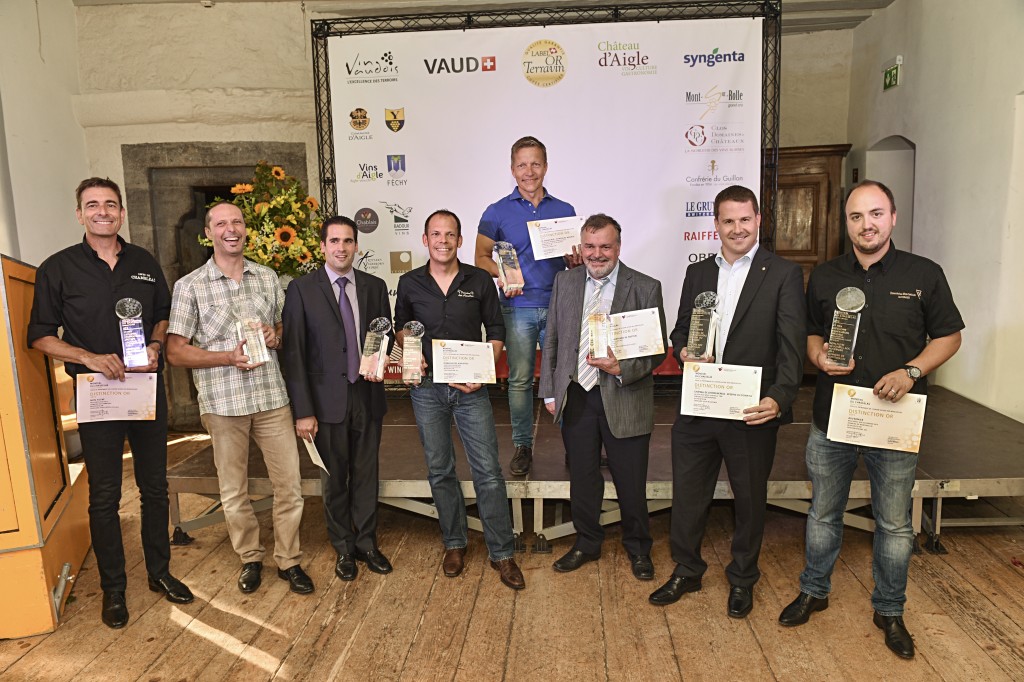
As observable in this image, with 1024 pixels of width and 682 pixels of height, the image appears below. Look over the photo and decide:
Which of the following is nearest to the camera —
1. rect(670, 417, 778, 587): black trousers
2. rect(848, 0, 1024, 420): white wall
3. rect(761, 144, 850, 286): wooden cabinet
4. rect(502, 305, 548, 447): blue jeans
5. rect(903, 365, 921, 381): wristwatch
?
rect(903, 365, 921, 381): wristwatch

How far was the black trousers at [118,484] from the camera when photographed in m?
2.96

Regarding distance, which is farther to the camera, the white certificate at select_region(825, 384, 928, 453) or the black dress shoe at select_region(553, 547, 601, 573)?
the black dress shoe at select_region(553, 547, 601, 573)

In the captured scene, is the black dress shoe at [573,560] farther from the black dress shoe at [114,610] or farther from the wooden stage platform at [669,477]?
the black dress shoe at [114,610]

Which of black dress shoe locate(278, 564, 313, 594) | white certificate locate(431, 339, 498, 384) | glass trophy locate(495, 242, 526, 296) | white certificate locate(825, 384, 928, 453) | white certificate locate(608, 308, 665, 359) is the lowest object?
black dress shoe locate(278, 564, 313, 594)

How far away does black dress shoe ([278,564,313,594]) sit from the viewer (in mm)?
3293

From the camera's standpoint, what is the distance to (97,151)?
627cm

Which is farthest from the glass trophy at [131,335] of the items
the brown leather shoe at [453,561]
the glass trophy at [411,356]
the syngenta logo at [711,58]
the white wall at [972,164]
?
the white wall at [972,164]

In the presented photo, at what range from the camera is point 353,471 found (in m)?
3.35

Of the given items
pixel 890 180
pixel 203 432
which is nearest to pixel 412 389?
pixel 203 432

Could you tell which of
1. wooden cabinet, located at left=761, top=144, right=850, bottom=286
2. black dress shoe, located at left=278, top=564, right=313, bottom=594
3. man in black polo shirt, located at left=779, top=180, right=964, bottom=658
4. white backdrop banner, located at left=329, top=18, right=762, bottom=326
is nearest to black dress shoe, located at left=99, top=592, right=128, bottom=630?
black dress shoe, located at left=278, top=564, right=313, bottom=594

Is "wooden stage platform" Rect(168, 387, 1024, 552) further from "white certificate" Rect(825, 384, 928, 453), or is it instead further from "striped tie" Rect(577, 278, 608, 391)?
"white certificate" Rect(825, 384, 928, 453)

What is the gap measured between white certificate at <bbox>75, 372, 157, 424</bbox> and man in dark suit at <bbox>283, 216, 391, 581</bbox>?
21.9 inches

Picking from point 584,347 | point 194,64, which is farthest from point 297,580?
point 194,64

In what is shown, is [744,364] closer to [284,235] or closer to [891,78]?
[284,235]
